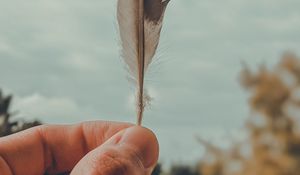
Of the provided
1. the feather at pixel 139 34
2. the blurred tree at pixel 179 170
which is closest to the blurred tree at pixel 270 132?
the blurred tree at pixel 179 170

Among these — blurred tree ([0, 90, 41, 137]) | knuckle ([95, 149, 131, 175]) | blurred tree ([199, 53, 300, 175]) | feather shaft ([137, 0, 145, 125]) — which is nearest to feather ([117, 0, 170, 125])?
feather shaft ([137, 0, 145, 125])

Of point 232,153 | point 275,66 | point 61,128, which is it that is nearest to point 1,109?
point 232,153

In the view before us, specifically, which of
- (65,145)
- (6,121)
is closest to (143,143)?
(65,145)

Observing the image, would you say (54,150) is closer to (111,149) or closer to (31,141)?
(31,141)

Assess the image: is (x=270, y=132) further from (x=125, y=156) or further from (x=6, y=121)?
(x=125, y=156)

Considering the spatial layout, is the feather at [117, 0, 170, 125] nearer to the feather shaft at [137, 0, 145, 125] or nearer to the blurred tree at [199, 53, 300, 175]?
the feather shaft at [137, 0, 145, 125]

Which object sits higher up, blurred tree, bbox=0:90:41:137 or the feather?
the feather

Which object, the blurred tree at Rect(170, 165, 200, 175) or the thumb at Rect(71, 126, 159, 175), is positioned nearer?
the thumb at Rect(71, 126, 159, 175)

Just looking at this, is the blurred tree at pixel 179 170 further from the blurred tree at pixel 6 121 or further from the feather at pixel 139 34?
the feather at pixel 139 34
